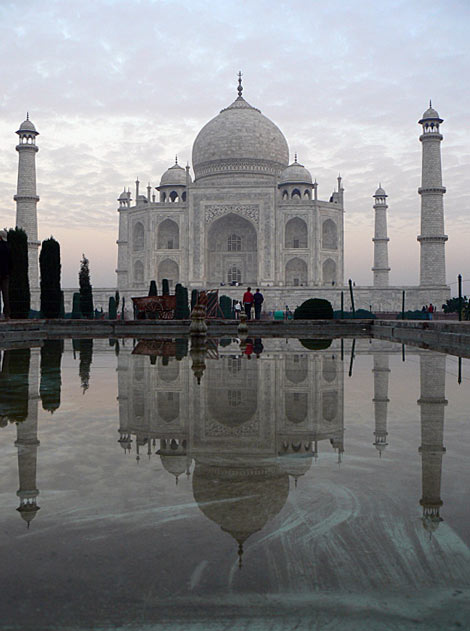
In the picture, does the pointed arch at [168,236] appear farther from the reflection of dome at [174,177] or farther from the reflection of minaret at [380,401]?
the reflection of minaret at [380,401]

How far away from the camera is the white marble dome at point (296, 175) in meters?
38.8

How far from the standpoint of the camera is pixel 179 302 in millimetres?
20484

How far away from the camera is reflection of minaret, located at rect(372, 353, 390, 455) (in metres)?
2.32

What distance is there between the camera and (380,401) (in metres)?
3.31

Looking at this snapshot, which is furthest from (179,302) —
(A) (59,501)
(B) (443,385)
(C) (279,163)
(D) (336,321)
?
(C) (279,163)

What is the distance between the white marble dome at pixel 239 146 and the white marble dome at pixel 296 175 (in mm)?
578

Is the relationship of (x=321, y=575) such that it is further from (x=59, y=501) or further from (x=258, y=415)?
(x=258, y=415)

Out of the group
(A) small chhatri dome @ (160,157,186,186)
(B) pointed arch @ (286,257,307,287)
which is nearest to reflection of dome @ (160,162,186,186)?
(A) small chhatri dome @ (160,157,186,186)

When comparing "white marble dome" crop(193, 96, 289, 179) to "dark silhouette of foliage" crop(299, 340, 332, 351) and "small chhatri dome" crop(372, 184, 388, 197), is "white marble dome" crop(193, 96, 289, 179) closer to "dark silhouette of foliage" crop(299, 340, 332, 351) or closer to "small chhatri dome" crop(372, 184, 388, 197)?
"small chhatri dome" crop(372, 184, 388, 197)

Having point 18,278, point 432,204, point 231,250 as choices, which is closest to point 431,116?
point 432,204

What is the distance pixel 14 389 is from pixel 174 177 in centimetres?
3865

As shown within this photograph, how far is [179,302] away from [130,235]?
19.6m

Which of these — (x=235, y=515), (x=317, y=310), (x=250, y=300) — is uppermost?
(x=250, y=300)

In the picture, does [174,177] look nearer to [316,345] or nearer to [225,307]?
[225,307]
